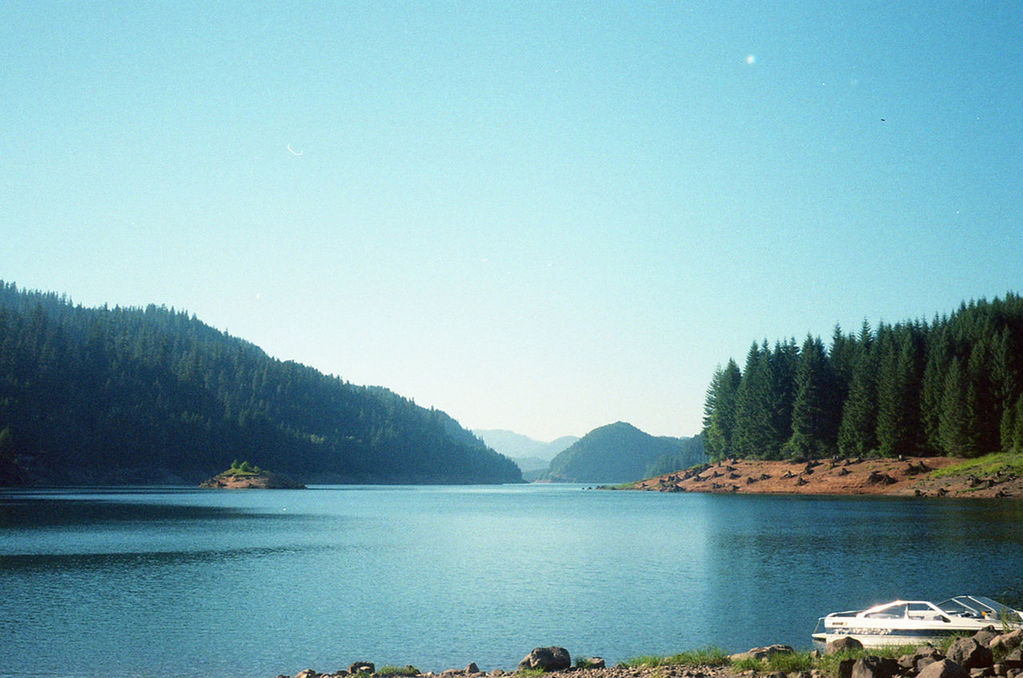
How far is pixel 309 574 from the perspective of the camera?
1914 inches

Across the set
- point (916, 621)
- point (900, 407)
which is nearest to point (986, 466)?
point (900, 407)

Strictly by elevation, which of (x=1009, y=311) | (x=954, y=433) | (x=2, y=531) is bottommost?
(x=2, y=531)

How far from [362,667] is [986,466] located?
11454cm

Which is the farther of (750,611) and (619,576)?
(619,576)

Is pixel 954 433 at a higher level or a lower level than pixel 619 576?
higher

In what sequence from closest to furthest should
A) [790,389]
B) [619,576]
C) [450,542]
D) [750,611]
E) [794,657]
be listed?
[794,657]
[750,611]
[619,576]
[450,542]
[790,389]

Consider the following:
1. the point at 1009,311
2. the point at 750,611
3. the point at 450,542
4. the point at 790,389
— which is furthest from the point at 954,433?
the point at 750,611

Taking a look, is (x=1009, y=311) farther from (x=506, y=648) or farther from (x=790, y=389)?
(x=506, y=648)

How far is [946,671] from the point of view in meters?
17.0

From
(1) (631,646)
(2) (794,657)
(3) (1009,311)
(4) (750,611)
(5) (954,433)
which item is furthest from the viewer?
(3) (1009,311)

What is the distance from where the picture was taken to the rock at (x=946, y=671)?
55.8ft

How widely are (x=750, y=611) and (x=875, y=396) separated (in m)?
120

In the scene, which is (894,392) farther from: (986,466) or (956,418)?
(986,466)

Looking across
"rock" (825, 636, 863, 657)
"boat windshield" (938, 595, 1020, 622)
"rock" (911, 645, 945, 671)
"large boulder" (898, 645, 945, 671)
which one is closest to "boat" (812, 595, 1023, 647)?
"boat windshield" (938, 595, 1020, 622)
